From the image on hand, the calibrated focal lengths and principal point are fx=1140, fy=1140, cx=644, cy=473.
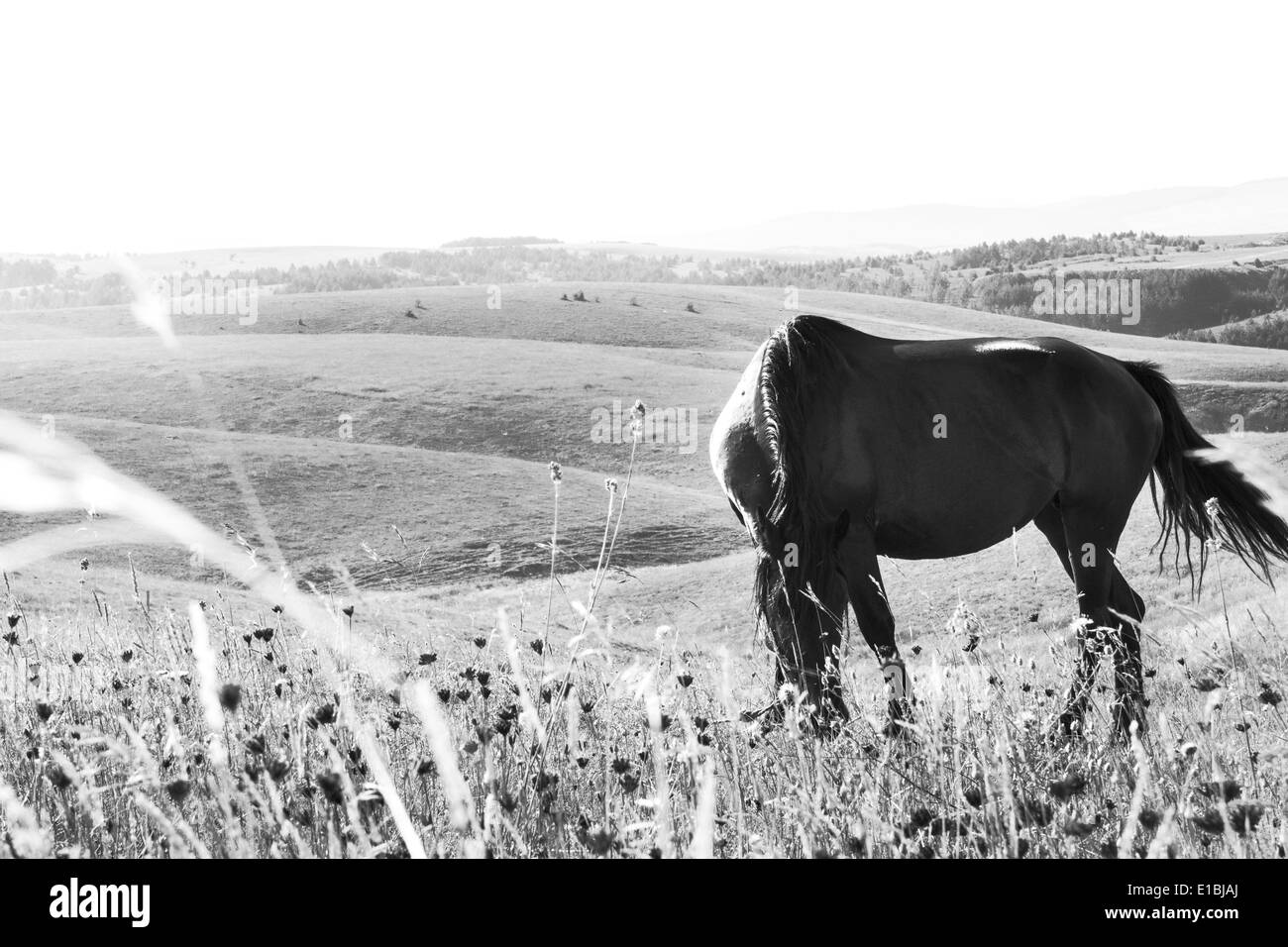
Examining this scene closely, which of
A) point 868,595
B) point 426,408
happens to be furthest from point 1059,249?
point 868,595

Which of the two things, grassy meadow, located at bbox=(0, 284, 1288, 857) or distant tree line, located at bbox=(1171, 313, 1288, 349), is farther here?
distant tree line, located at bbox=(1171, 313, 1288, 349)

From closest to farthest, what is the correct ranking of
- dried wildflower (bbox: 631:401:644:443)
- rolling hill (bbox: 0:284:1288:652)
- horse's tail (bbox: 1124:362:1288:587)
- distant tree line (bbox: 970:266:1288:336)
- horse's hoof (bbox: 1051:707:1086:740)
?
dried wildflower (bbox: 631:401:644:443) → horse's hoof (bbox: 1051:707:1086:740) → horse's tail (bbox: 1124:362:1288:587) → rolling hill (bbox: 0:284:1288:652) → distant tree line (bbox: 970:266:1288:336)

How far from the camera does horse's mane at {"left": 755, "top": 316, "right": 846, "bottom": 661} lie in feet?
20.1

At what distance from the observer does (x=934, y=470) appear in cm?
665

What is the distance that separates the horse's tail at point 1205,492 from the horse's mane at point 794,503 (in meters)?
Answer: 2.82

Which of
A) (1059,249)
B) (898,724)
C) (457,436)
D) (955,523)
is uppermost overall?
(1059,249)

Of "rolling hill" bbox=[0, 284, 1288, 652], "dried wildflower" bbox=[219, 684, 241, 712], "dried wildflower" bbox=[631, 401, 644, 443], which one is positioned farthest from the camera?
"rolling hill" bbox=[0, 284, 1288, 652]

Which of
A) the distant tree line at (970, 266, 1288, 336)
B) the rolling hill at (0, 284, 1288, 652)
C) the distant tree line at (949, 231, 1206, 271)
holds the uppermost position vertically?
the distant tree line at (949, 231, 1206, 271)

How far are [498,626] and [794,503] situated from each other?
2.34 metres

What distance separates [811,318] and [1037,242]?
15821 cm

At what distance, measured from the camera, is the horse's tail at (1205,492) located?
7.66 meters

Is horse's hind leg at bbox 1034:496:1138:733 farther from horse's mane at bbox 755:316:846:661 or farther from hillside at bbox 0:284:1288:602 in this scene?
hillside at bbox 0:284:1288:602

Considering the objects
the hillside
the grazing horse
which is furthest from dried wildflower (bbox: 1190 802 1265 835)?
the hillside

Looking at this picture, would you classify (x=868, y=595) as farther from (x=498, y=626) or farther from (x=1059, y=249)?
(x=1059, y=249)
